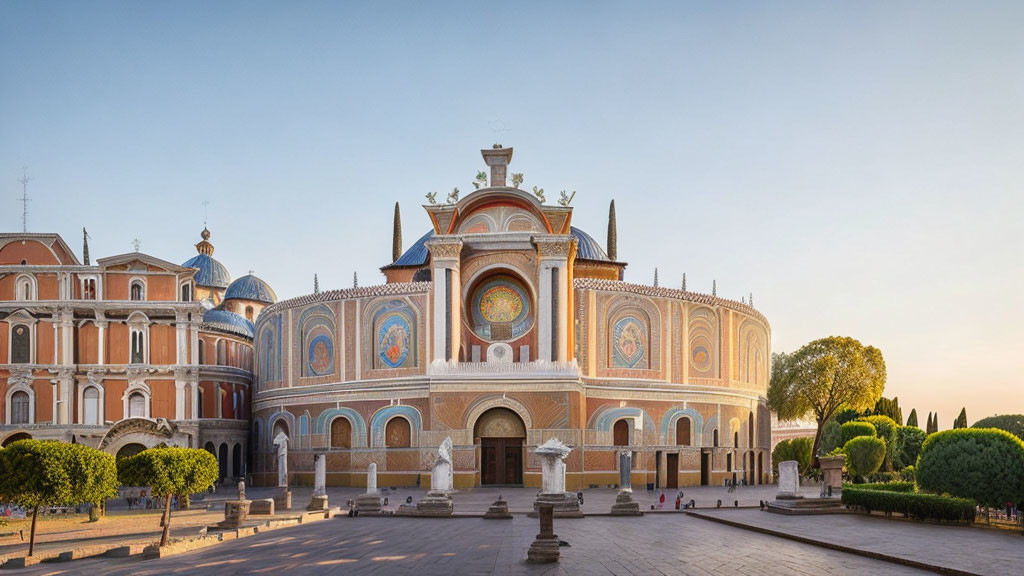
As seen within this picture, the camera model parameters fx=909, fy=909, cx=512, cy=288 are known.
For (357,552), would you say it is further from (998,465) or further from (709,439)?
(709,439)

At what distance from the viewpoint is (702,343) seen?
2125 inches

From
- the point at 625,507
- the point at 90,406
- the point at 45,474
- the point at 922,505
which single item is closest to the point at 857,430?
the point at 625,507

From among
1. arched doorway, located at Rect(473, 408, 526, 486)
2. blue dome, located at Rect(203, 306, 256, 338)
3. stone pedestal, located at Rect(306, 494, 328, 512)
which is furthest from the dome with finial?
stone pedestal, located at Rect(306, 494, 328, 512)

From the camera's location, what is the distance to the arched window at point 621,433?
4966cm

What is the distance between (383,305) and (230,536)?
81.6ft

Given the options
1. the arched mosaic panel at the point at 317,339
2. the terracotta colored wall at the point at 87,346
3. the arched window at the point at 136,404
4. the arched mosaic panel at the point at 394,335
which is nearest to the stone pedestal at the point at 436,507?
the arched mosaic panel at the point at 394,335

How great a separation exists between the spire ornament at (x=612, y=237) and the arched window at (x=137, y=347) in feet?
106

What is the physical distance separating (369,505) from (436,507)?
3281 millimetres

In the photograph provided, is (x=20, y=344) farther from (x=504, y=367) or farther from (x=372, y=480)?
(x=504, y=367)

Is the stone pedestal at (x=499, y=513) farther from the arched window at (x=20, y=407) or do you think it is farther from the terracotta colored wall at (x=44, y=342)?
the arched window at (x=20, y=407)

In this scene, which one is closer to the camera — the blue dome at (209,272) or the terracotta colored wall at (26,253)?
the terracotta colored wall at (26,253)

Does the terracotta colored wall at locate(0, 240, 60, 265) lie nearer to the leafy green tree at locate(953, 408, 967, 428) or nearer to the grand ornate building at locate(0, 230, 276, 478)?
the grand ornate building at locate(0, 230, 276, 478)

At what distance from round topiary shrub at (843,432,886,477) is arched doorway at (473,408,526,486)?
1849 cm

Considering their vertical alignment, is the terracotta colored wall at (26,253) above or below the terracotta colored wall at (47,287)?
above
